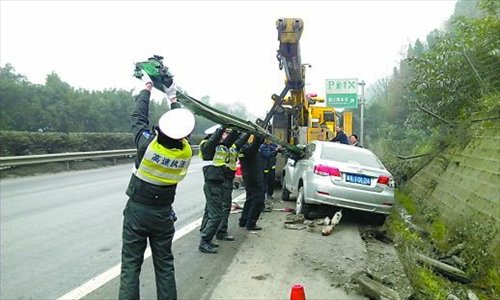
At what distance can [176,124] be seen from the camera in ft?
13.2

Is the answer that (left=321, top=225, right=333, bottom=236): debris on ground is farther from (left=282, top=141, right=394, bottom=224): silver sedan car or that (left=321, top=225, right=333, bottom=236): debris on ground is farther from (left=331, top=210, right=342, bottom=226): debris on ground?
(left=282, top=141, right=394, bottom=224): silver sedan car

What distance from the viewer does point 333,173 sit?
8305 millimetres

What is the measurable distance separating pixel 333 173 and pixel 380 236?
1.36 meters

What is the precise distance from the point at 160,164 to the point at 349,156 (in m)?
5.49

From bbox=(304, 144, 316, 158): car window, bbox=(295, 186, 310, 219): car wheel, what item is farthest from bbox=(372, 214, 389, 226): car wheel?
bbox=(304, 144, 316, 158): car window

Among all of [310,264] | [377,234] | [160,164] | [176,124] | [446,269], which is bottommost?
[446,269]

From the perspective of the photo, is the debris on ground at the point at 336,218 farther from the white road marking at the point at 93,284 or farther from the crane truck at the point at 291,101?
the crane truck at the point at 291,101

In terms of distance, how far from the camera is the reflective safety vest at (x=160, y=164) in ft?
13.5

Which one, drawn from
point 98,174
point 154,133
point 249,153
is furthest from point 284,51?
point 98,174

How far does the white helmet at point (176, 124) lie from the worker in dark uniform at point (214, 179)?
2.37 m

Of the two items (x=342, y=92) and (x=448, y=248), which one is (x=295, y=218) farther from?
(x=342, y=92)

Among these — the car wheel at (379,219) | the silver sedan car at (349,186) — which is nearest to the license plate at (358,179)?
the silver sedan car at (349,186)

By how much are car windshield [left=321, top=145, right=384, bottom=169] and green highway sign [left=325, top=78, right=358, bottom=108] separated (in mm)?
16463

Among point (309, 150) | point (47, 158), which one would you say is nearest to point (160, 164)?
point (309, 150)
